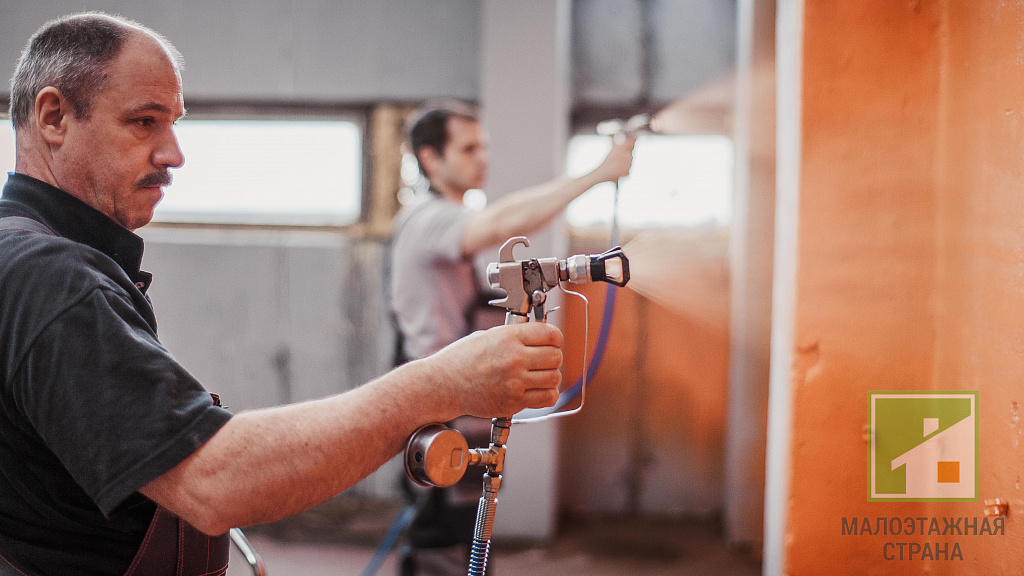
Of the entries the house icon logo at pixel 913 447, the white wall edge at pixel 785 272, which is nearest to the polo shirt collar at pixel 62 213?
the white wall edge at pixel 785 272

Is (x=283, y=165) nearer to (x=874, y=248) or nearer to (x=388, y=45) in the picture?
(x=388, y=45)

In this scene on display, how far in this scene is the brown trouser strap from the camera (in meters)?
0.81

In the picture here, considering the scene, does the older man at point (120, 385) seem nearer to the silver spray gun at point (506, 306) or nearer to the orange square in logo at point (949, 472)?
the silver spray gun at point (506, 306)

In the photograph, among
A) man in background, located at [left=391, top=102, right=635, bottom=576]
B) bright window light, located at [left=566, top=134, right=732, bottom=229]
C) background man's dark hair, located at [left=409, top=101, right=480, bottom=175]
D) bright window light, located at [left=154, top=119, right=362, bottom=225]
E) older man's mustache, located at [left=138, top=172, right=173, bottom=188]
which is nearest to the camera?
older man's mustache, located at [left=138, top=172, right=173, bottom=188]

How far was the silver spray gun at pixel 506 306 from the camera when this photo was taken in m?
0.75

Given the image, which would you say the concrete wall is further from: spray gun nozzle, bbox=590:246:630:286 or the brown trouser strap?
the brown trouser strap

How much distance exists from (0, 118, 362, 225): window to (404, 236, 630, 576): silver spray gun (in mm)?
2806

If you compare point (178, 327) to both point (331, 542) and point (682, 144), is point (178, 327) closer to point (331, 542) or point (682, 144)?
point (331, 542)

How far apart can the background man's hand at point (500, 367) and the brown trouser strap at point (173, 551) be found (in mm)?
387

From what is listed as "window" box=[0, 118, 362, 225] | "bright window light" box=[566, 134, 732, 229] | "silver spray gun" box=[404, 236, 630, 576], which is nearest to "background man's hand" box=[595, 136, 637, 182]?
"silver spray gun" box=[404, 236, 630, 576]

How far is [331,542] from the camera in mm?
3086

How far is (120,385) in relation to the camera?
25.4 inches

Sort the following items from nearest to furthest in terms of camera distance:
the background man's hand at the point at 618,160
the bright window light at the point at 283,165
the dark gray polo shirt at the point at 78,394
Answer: the dark gray polo shirt at the point at 78,394, the background man's hand at the point at 618,160, the bright window light at the point at 283,165

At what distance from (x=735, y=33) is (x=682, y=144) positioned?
2.07ft
